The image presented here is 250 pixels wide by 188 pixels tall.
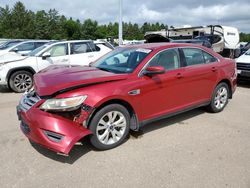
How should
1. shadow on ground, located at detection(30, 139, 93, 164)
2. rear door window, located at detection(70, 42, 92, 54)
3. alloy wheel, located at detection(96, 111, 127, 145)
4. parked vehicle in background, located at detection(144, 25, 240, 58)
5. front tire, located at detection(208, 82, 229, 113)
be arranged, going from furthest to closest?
parked vehicle in background, located at detection(144, 25, 240, 58)
rear door window, located at detection(70, 42, 92, 54)
front tire, located at detection(208, 82, 229, 113)
alloy wheel, located at detection(96, 111, 127, 145)
shadow on ground, located at detection(30, 139, 93, 164)

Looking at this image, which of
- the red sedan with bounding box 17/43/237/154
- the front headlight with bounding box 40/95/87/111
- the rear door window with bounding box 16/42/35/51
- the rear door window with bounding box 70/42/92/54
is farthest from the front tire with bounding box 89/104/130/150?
the rear door window with bounding box 16/42/35/51

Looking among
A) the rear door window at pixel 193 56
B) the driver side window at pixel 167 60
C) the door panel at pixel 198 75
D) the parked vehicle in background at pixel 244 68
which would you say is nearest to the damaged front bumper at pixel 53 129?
the driver side window at pixel 167 60

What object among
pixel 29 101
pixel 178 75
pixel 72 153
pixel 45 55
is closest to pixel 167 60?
pixel 178 75

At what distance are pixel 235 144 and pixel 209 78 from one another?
1.55 meters

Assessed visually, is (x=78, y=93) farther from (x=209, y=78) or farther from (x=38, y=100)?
(x=209, y=78)

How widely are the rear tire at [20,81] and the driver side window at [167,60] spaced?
502 cm

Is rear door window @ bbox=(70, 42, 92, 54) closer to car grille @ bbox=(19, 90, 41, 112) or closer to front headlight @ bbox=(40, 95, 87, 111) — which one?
car grille @ bbox=(19, 90, 41, 112)

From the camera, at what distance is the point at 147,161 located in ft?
11.0

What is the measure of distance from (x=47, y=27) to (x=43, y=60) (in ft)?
191

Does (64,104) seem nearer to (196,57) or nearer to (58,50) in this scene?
(196,57)

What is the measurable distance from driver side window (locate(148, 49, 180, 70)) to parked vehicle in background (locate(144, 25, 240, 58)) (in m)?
10.8

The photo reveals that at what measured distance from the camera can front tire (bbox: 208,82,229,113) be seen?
17.3ft

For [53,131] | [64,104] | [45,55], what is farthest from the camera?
[45,55]

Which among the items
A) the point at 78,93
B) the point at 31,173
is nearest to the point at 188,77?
the point at 78,93
